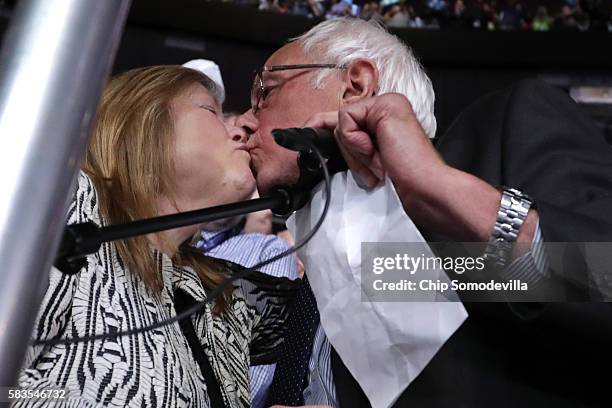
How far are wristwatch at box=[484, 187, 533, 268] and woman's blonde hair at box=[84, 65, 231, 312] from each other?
0.57 meters

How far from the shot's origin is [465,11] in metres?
6.50

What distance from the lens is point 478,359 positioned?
1049mm

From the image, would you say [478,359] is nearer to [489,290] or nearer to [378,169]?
[489,290]

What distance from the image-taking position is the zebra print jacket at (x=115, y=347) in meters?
1.08

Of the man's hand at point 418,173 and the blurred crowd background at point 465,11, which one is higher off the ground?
the blurred crowd background at point 465,11

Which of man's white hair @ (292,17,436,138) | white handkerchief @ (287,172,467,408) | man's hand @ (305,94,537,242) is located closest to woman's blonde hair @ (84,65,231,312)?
man's white hair @ (292,17,436,138)

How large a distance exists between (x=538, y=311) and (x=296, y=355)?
54 centimetres

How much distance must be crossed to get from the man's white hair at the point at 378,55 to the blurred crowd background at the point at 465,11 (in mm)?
4972

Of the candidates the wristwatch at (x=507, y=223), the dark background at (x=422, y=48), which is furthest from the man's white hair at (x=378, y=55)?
the dark background at (x=422, y=48)

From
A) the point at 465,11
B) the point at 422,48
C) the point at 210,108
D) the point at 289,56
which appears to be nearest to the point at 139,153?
the point at 210,108

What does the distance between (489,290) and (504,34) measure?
17.8 ft

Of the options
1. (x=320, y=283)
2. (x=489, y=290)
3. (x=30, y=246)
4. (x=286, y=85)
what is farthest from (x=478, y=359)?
(x=30, y=246)

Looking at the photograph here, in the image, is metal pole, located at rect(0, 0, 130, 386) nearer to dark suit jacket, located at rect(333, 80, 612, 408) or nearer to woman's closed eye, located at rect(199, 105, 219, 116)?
dark suit jacket, located at rect(333, 80, 612, 408)

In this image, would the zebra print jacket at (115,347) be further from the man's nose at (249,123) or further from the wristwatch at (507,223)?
the wristwatch at (507,223)
